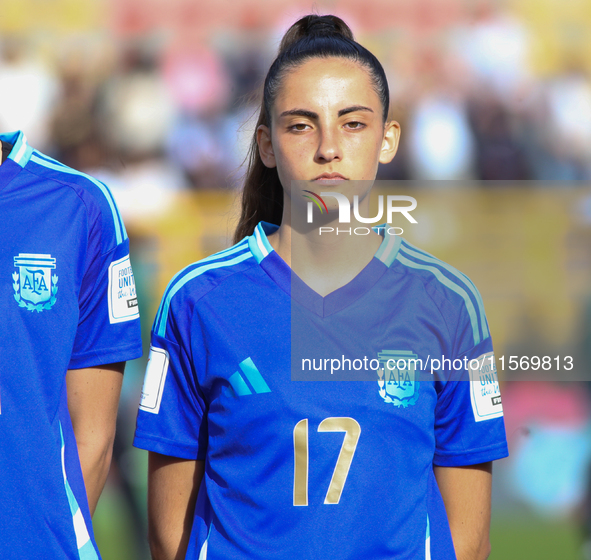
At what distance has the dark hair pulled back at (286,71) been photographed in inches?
60.4

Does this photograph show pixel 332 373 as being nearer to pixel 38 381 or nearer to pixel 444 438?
pixel 444 438

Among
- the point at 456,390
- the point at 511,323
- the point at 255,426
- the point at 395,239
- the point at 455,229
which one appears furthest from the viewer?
the point at 455,229

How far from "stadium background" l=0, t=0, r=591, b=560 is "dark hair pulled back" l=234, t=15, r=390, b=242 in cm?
221

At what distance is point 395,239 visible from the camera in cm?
158

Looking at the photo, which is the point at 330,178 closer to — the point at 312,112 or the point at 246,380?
the point at 312,112

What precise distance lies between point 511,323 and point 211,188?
2.14 meters

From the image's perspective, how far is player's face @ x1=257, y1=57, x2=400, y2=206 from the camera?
1.44 meters

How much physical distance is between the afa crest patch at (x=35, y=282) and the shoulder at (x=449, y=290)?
672 millimetres

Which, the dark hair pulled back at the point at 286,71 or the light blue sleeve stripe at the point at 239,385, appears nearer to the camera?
the light blue sleeve stripe at the point at 239,385

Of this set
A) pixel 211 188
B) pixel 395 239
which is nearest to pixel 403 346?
pixel 395 239

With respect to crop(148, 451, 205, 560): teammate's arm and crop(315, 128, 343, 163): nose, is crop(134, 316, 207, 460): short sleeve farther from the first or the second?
crop(315, 128, 343, 163): nose

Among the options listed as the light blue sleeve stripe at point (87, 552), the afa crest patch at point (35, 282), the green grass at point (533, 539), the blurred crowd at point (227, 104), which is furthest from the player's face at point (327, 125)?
the blurred crowd at point (227, 104)

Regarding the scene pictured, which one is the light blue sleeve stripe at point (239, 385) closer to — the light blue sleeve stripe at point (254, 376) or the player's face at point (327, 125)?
the light blue sleeve stripe at point (254, 376)

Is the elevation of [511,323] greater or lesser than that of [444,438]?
greater
